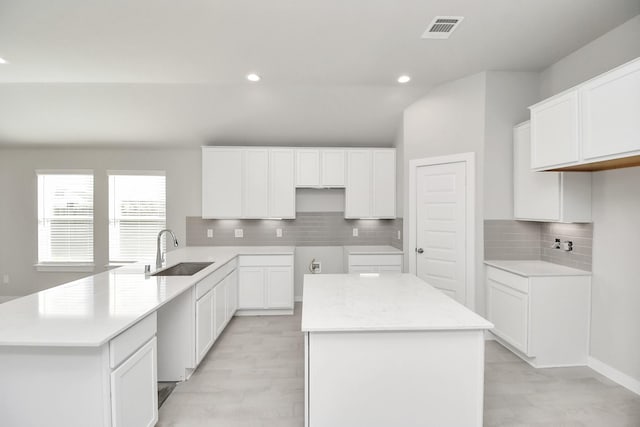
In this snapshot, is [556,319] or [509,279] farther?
[509,279]

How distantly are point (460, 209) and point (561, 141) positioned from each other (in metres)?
1.23

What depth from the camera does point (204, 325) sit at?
9.38 ft

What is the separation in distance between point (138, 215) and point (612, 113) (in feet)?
18.9

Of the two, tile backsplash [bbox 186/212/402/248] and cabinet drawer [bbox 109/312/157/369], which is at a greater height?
tile backsplash [bbox 186/212/402/248]

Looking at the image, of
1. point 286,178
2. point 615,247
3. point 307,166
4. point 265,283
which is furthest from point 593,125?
point 265,283

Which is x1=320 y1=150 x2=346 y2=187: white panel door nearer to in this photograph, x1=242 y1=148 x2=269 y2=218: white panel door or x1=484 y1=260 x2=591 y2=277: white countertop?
x1=242 y1=148 x2=269 y2=218: white panel door

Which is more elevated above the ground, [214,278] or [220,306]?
[214,278]

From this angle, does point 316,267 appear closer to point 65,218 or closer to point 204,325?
point 204,325

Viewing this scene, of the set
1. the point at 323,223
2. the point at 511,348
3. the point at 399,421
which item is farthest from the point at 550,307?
the point at 323,223

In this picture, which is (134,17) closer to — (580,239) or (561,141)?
(561,141)

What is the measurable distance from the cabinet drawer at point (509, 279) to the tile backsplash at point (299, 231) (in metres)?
1.65

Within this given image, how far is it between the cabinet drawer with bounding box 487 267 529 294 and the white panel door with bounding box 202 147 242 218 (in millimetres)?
3425

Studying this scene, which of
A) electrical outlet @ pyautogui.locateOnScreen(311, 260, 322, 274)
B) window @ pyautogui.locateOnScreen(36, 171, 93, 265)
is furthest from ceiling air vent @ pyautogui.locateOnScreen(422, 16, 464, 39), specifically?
window @ pyautogui.locateOnScreen(36, 171, 93, 265)

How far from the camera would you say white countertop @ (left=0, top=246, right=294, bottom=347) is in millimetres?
1415
